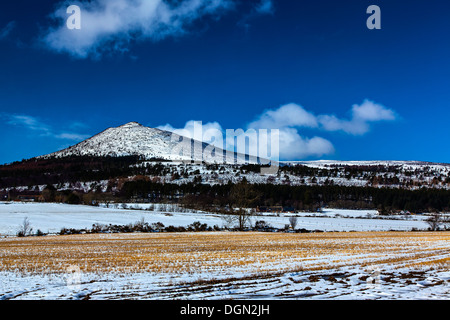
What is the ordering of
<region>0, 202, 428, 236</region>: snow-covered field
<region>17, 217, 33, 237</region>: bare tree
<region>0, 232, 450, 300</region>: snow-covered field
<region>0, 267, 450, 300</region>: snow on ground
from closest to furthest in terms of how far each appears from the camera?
<region>0, 267, 450, 300</region>: snow on ground → <region>0, 232, 450, 300</region>: snow-covered field → <region>17, 217, 33, 237</region>: bare tree → <region>0, 202, 428, 236</region>: snow-covered field

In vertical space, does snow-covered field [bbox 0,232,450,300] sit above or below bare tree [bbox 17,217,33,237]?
above

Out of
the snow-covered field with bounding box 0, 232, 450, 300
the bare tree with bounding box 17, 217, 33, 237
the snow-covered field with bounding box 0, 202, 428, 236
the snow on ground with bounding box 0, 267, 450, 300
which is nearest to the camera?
the snow on ground with bounding box 0, 267, 450, 300

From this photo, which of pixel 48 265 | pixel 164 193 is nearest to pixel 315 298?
pixel 48 265

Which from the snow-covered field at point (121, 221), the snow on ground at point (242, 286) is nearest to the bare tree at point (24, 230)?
the snow-covered field at point (121, 221)

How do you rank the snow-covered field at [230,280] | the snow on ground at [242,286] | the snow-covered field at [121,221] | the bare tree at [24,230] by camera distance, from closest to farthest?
1. the snow on ground at [242,286]
2. the snow-covered field at [230,280]
3. the bare tree at [24,230]
4. the snow-covered field at [121,221]

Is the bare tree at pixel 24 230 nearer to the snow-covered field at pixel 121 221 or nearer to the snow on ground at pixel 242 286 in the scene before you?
the snow-covered field at pixel 121 221

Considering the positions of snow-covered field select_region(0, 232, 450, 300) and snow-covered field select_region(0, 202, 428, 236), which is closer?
snow-covered field select_region(0, 232, 450, 300)

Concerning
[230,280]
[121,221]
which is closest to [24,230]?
[121,221]

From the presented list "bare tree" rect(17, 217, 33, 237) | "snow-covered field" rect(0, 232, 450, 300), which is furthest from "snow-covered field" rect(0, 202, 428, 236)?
"snow-covered field" rect(0, 232, 450, 300)

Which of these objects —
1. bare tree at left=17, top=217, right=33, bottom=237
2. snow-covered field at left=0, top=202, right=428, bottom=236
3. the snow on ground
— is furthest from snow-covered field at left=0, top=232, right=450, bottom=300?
snow-covered field at left=0, top=202, right=428, bottom=236

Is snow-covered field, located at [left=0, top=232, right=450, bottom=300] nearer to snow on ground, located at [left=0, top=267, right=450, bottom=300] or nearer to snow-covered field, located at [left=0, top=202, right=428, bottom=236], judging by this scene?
snow on ground, located at [left=0, top=267, right=450, bottom=300]

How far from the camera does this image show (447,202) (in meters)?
164
